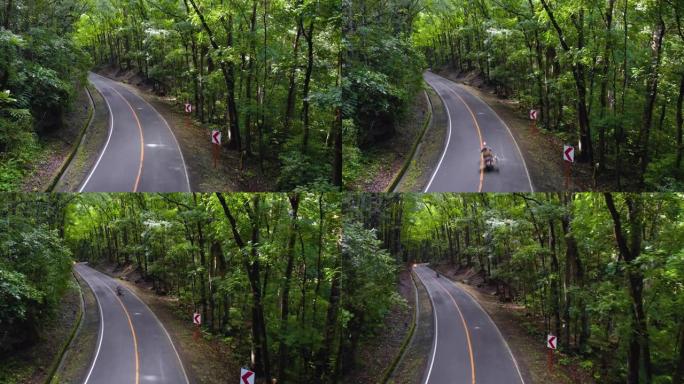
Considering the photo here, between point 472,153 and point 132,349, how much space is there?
1497 centimetres

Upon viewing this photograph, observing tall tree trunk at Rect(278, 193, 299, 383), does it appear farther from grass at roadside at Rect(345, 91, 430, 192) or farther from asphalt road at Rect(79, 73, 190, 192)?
asphalt road at Rect(79, 73, 190, 192)

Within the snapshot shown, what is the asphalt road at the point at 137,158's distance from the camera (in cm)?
1588

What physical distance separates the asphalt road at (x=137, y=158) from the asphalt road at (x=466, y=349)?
10183mm

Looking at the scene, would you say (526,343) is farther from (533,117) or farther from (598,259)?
(533,117)

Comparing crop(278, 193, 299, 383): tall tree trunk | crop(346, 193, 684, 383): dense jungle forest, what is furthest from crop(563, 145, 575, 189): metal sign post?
crop(278, 193, 299, 383): tall tree trunk

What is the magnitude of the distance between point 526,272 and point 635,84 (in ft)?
29.9

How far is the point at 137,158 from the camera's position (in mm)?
17719

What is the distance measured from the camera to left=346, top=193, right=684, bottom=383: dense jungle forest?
11.0 metres

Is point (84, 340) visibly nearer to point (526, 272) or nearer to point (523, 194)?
point (523, 194)

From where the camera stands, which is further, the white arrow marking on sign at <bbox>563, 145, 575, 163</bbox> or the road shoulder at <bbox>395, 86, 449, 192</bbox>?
the white arrow marking on sign at <bbox>563, 145, 575, 163</bbox>

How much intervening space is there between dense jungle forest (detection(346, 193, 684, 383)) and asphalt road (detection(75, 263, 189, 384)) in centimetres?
909

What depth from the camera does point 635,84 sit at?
16250 mm

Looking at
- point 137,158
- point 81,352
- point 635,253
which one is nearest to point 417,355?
point 635,253

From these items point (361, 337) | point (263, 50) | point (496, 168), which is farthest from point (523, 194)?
point (263, 50)
